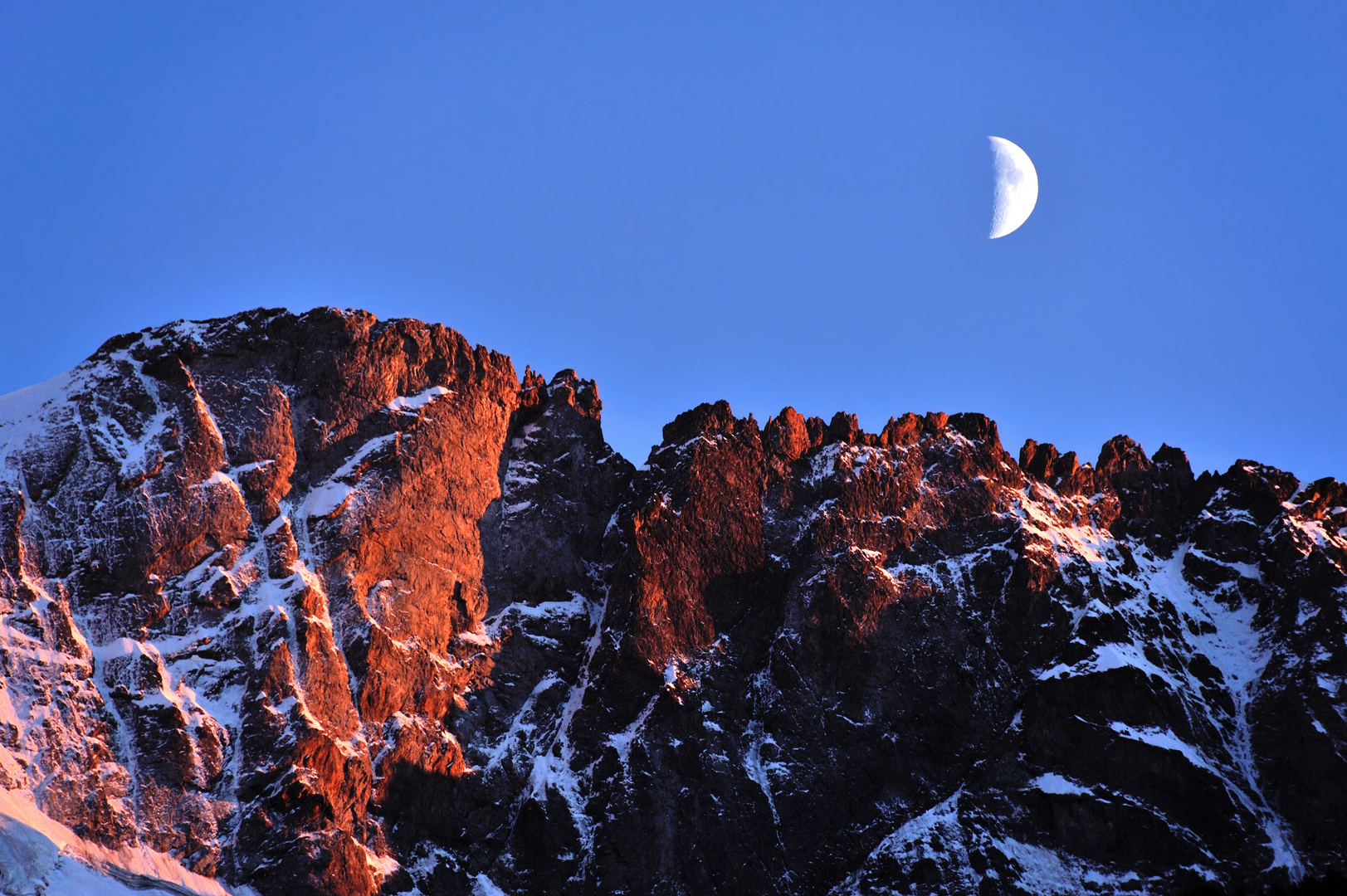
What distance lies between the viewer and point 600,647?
15125 centimetres

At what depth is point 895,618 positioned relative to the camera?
15112cm

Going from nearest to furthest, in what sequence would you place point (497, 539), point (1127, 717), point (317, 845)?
point (317, 845), point (1127, 717), point (497, 539)

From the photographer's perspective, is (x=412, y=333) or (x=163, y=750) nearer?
(x=163, y=750)

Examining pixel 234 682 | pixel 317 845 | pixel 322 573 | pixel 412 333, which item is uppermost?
pixel 412 333

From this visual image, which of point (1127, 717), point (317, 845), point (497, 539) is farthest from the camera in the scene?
point (497, 539)

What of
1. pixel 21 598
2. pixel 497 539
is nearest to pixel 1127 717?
pixel 497 539

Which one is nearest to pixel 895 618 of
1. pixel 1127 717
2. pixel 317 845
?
pixel 1127 717

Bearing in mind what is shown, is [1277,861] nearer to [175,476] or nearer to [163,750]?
[163,750]

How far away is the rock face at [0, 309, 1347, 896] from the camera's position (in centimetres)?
13500

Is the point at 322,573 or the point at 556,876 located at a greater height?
the point at 322,573

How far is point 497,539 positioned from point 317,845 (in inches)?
1522

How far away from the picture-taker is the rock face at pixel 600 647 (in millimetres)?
135000

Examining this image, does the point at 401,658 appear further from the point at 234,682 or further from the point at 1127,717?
the point at 1127,717

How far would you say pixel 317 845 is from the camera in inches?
5202
